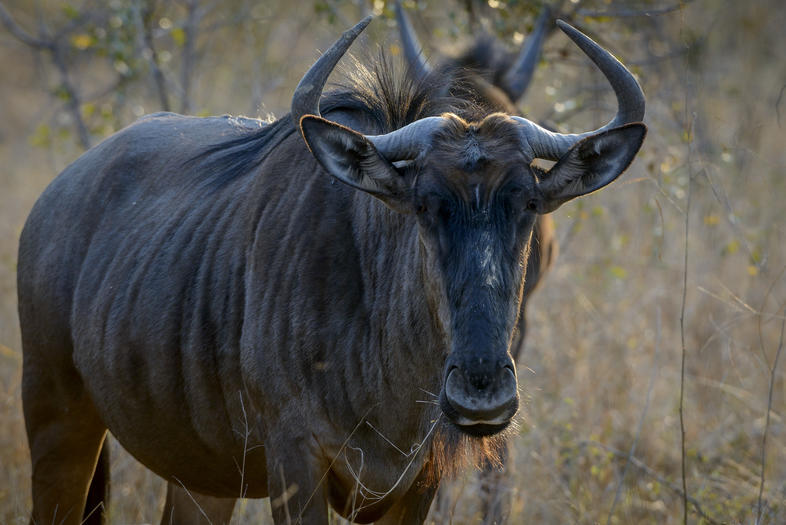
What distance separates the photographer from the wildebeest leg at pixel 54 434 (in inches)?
158

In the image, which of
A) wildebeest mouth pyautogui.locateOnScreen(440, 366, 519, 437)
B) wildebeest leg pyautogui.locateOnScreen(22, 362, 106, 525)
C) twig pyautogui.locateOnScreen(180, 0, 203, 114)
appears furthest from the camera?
twig pyautogui.locateOnScreen(180, 0, 203, 114)

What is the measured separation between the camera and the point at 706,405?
6.21m

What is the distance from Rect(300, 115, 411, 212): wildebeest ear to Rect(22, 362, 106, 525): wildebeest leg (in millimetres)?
1849

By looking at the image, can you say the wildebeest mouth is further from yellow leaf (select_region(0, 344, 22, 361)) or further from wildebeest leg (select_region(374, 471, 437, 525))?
yellow leaf (select_region(0, 344, 22, 361))

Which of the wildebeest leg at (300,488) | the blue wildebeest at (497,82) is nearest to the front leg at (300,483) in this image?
the wildebeest leg at (300,488)

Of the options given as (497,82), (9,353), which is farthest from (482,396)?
(9,353)

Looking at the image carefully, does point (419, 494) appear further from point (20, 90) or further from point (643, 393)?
point (20, 90)

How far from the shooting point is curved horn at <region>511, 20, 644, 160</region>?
296 cm

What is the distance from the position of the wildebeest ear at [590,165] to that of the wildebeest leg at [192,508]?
2270 mm

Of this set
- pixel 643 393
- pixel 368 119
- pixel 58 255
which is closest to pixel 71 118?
pixel 58 255

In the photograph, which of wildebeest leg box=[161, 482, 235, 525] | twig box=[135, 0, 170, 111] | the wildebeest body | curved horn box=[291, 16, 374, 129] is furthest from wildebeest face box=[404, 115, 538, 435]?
twig box=[135, 0, 170, 111]

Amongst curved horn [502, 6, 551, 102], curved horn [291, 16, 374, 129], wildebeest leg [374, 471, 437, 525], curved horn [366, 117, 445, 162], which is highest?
curved horn [291, 16, 374, 129]

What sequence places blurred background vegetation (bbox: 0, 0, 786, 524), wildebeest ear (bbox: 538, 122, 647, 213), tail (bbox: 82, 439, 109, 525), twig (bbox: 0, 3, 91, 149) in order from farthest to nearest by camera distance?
twig (bbox: 0, 3, 91, 149) → blurred background vegetation (bbox: 0, 0, 786, 524) → tail (bbox: 82, 439, 109, 525) → wildebeest ear (bbox: 538, 122, 647, 213)

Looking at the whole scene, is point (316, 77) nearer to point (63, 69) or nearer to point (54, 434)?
point (54, 434)
